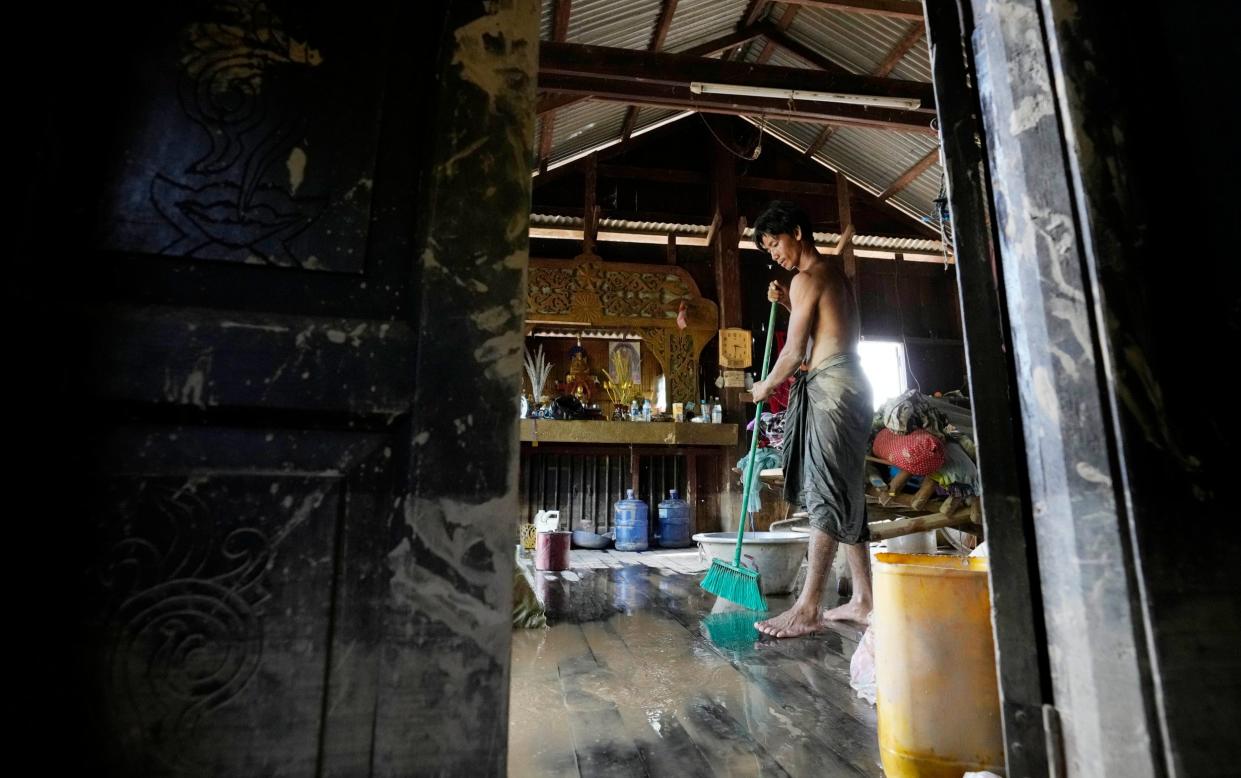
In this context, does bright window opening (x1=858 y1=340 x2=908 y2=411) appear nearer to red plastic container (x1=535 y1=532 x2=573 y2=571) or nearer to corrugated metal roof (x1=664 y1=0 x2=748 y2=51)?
corrugated metal roof (x1=664 y1=0 x2=748 y2=51)

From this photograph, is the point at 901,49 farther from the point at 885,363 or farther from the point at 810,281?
the point at 810,281

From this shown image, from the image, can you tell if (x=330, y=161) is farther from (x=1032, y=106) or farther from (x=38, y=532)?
(x=1032, y=106)

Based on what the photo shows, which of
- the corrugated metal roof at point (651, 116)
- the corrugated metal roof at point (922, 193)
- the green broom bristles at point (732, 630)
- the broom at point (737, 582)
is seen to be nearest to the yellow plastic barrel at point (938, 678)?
the green broom bristles at point (732, 630)

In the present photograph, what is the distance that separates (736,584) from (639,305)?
5069 mm

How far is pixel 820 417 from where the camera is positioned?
8.48 ft

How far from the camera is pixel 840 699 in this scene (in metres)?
1.57

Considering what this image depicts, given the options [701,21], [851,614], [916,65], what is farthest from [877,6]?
[851,614]

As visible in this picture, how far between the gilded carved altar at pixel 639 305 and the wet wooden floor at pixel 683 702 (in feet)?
16.5

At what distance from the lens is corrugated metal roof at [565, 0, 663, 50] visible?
5.75 meters

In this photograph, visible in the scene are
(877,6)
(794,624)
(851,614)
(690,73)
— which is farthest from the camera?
(690,73)

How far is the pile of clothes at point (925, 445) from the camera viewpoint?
306 cm

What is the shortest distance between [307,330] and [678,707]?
1281 mm

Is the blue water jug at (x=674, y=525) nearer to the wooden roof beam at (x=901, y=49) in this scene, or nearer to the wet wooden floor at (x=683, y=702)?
the wet wooden floor at (x=683, y=702)

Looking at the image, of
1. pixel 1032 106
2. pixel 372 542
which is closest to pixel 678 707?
pixel 372 542
